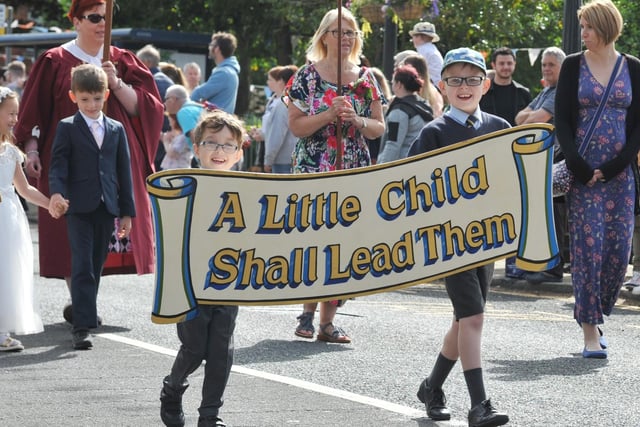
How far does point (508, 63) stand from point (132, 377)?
20.0ft

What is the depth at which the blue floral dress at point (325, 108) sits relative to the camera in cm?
845

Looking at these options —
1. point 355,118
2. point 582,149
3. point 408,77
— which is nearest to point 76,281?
point 355,118

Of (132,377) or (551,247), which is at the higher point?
(551,247)

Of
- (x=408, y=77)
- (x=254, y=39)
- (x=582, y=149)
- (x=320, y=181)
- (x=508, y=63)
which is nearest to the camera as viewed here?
(x=320, y=181)

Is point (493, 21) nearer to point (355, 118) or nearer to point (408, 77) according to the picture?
point (408, 77)

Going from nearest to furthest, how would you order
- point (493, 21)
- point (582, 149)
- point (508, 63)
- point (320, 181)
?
point (320, 181) → point (582, 149) → point (508, 63) → point (493, 21)

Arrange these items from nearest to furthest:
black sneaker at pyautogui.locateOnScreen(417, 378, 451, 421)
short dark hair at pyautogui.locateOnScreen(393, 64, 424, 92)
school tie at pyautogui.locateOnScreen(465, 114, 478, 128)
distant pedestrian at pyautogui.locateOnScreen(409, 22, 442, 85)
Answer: black sneaker at pyautogui.locateOnScreen(417, 378, 451, 421) < school tie at pyautogui.locateOnScreen(465, 114, 478, 128) < short dark hair at pyautogui.locateOnScreen(393, 64, 424, 92) < distant pedestrian at pyautogui.locateOnScreen(409, 22, 442, 85)

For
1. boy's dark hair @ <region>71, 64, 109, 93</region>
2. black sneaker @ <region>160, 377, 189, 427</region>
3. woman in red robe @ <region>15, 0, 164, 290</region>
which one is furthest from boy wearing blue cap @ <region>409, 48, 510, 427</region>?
woman in red robe @ <region>15, 0, 164, 290</region>

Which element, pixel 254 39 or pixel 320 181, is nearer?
pixel 320 181

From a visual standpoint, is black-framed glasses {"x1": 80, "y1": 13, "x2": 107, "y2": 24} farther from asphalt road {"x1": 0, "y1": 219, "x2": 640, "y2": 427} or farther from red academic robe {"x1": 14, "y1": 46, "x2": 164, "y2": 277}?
asphalt road {"x1": 0, "y1": 219, "x2": 640, "y2": 427}

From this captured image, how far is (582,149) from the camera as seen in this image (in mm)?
8062

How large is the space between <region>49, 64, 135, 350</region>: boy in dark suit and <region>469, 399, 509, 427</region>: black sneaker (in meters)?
3.11

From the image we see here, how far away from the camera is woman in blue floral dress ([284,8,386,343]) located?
841 cm

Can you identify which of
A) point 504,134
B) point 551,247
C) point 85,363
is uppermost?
point 504,134
